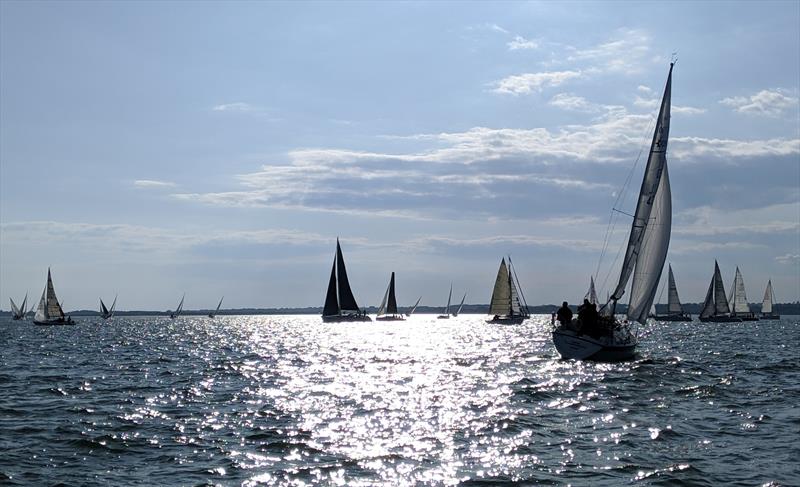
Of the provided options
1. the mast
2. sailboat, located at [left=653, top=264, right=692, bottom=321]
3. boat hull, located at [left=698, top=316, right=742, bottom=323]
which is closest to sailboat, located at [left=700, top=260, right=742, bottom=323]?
boat hull, located at [left=698, top=316, right=742, bottom=323]

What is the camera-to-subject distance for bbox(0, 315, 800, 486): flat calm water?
588 inches

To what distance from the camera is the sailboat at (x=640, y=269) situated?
37.7 m

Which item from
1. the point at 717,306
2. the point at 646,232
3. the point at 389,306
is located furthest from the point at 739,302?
the point at 646,232

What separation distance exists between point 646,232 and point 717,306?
90.1m

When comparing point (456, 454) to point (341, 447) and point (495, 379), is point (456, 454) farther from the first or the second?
point (495, 379)

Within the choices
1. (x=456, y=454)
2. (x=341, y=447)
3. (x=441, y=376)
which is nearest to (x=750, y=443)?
(x=456, y=454)

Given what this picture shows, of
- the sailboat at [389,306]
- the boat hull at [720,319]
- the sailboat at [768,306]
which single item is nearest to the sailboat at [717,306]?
the boat hull at [720,319]

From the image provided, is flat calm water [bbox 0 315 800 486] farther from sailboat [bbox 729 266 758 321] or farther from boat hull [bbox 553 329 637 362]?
sailboat [bbox 729 266 758 321]

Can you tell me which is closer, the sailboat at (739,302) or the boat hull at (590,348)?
the boat hull at (590,348)

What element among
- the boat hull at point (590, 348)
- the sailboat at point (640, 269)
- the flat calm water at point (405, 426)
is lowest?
the flat calm water at point (405, 426)

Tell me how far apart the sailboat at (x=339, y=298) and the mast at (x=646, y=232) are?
6186 cm

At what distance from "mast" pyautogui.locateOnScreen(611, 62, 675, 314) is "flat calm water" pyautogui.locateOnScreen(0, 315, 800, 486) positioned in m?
3.86

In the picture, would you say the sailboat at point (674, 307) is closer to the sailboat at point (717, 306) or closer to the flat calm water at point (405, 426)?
the sailboat at point (717, 306)

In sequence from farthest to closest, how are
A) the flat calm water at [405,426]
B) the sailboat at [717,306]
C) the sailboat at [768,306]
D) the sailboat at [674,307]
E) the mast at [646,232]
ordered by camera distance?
the sailboat at [768,306] < the sailboat at [674,307] < the sailboat at [717,306] < the mast at [646,232] < the flat calm water at [405,426]
